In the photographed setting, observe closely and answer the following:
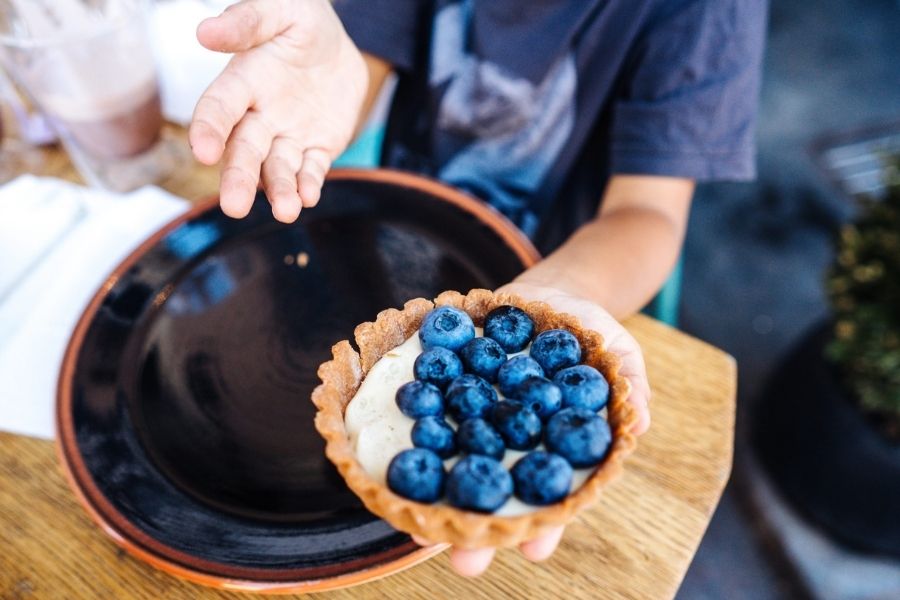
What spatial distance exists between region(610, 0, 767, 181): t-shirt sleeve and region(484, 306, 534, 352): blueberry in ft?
1.88

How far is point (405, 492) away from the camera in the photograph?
2.32 feet

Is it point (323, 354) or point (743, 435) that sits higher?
point (323, 354)

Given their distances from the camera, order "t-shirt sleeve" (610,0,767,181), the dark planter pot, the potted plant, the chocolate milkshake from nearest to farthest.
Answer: "t-shirt sleeve" (610,0,767,181)
the chocolate milkshake
the potted plant
the dark planter pot

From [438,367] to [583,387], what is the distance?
0.16 m

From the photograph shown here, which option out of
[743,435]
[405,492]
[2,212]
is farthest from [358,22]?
[743,435]

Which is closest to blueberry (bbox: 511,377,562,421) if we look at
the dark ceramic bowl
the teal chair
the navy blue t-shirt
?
the dark ceramic bowl

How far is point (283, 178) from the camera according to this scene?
36.0 inches

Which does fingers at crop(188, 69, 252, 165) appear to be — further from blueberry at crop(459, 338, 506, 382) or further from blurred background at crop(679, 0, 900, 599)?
blurred background at crop(679, 0, 900, 599)

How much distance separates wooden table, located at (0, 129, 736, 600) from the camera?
882mm

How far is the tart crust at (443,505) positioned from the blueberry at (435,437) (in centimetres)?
6

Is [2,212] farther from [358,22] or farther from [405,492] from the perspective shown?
[405,492]

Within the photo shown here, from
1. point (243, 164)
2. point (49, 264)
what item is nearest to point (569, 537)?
point (243, 164)

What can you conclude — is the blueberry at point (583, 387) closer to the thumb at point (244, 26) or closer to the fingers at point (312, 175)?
the fingers at point (312, 175)

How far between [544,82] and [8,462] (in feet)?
3.79
